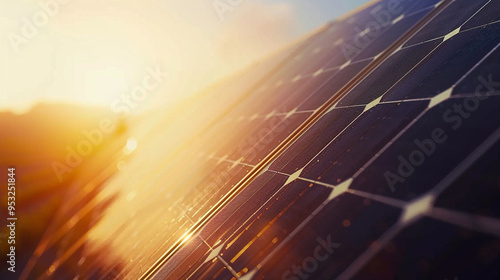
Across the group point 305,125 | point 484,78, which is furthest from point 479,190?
point 305,125

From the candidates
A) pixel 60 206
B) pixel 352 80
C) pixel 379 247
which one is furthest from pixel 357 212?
pixel 60 206

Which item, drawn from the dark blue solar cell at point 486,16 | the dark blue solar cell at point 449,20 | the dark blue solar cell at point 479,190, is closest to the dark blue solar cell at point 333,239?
the dark blue solar cell at point 479,190

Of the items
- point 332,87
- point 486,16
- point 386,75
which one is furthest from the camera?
point 332,87

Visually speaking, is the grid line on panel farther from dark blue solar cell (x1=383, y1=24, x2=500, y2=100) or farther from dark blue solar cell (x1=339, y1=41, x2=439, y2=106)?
dark blue solar cell (x1=383, y1=24, x2=500, y2=100)

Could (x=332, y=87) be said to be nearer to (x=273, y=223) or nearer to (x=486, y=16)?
(x=486, y=16)

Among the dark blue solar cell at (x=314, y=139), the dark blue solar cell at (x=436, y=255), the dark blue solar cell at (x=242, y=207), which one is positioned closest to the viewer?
the dark blue solar cell at (x=436, y=255)

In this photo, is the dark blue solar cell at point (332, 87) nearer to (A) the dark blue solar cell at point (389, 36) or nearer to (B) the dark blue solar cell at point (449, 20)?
(A) the dark blue solar cell at point (389, 36)

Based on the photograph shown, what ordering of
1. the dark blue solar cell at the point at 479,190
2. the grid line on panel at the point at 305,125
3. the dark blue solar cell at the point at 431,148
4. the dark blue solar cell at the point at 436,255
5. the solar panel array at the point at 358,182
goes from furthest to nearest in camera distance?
the grid line on panel at the point at 305,125, the dark blue solar cell at the point at 431,148, the solar panel array at the point at 358,182, the dark blue solar cell at the point at 479,190, the dark blue solar cell at the point at 436,255
